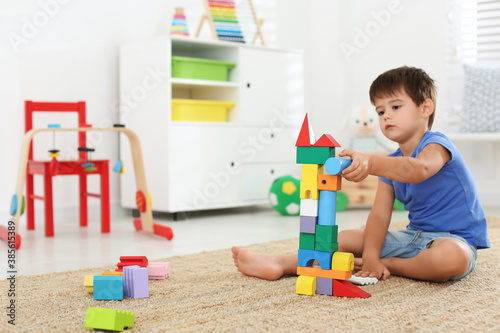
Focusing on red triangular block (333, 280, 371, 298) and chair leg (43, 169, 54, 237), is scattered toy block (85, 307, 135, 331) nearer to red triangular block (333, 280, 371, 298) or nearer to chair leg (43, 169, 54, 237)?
red triangular block (333, 280, 371, 298)

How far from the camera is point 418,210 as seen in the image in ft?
4.66

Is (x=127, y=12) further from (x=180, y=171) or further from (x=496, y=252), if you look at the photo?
(x=496, y=252)

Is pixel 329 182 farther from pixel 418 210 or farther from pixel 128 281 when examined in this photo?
pixel 128 281

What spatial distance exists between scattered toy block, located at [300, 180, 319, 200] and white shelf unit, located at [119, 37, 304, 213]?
142cm

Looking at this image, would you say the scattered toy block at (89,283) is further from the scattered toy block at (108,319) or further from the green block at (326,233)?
the green block at (326,233)

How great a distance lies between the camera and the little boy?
1297 mm

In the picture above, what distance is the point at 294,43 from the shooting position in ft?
11.9

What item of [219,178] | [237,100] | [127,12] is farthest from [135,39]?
[219,178]

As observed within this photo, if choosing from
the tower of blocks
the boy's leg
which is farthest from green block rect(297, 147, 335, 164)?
the boy's leg

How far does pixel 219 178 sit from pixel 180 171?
0.69ft

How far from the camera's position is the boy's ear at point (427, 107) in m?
1.35

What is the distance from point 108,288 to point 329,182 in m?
0.50

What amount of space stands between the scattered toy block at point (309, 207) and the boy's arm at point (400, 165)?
10 cm

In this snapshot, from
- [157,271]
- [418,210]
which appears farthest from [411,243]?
[157,271]
